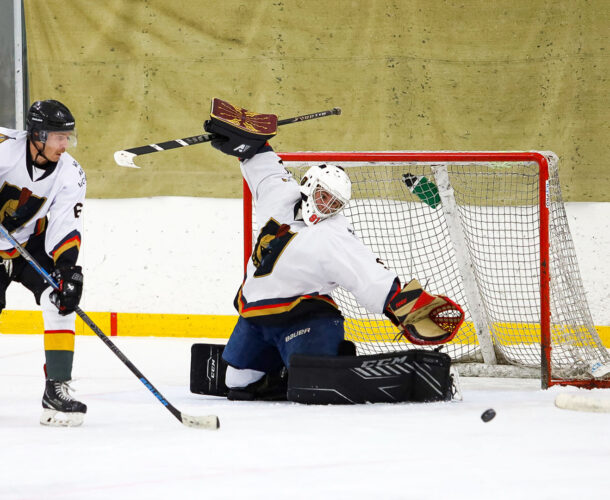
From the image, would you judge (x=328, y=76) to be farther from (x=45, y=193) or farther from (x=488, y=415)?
(x=488, y=415)

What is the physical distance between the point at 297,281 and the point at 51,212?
83cm

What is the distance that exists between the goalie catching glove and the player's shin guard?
3.27 feet

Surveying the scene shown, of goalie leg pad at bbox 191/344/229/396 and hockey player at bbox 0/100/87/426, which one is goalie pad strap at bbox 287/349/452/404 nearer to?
goalie leg pad at bbox 191/344/229/396

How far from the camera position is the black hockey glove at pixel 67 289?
104 inches

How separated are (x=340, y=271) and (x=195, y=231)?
92.2 inches

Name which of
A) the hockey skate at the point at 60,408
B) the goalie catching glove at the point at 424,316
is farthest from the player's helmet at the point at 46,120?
the goalie catching glove at the point at 424,316

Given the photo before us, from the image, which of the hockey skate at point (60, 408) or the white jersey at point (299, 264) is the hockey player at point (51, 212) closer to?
the hockey skate at point (60, 408)

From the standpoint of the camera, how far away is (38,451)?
2271mm

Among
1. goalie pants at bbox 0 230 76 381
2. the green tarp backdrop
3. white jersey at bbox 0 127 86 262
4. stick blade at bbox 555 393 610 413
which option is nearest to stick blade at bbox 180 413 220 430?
goalie pants at bbox 0 230 76 381

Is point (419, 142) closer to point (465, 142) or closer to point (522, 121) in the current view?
point (465, 142)

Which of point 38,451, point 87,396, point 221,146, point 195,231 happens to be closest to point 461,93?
point 195,231

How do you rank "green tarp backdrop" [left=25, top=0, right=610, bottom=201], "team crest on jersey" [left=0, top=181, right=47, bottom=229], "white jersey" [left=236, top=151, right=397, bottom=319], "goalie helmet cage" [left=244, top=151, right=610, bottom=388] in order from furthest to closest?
"green tarp backdrop" [left=25, top=0, right=610, bottom=201] → "goalie helmet cage" [left=244, top=151, right=610, bottom=388] → "white jersey" [left=236, top=151, right=397, bottom=319] → "team crest on jersey" [left=0, top=181, right=47, bottom=229]

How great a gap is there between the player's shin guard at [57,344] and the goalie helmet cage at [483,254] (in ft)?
2.90

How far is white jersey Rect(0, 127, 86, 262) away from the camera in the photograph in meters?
2.78
